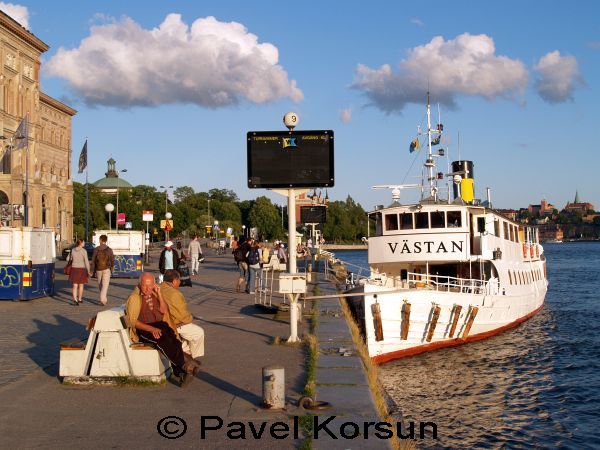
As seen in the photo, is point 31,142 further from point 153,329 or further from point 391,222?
point 153,329

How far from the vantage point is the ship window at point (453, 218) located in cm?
2355

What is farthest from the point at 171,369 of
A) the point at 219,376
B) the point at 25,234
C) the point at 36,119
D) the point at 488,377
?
the point at 36,119

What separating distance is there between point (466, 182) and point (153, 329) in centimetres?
2100

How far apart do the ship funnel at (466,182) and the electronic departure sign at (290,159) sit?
14.6 metres

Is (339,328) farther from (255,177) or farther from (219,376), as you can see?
(219,376)

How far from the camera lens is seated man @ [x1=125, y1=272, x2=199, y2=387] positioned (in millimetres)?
9008

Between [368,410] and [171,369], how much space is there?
326 centimetres

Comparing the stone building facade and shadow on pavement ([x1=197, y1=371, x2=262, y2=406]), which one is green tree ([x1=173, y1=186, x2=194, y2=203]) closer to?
the stone building facade

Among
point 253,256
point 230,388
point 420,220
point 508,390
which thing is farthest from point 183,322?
point 420,220

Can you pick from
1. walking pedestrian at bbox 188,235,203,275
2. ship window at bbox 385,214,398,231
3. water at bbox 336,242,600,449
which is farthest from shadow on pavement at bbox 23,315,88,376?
walking pedestrian at bbox 188,235,203,275

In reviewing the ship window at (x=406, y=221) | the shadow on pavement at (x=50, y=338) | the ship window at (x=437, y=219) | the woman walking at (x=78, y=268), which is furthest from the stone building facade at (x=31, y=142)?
the shadow on pavement at (x=50, y=338)

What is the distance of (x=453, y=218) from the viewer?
2367 centimetres

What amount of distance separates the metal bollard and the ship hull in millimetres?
9716

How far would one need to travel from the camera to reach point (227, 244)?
98.8m
